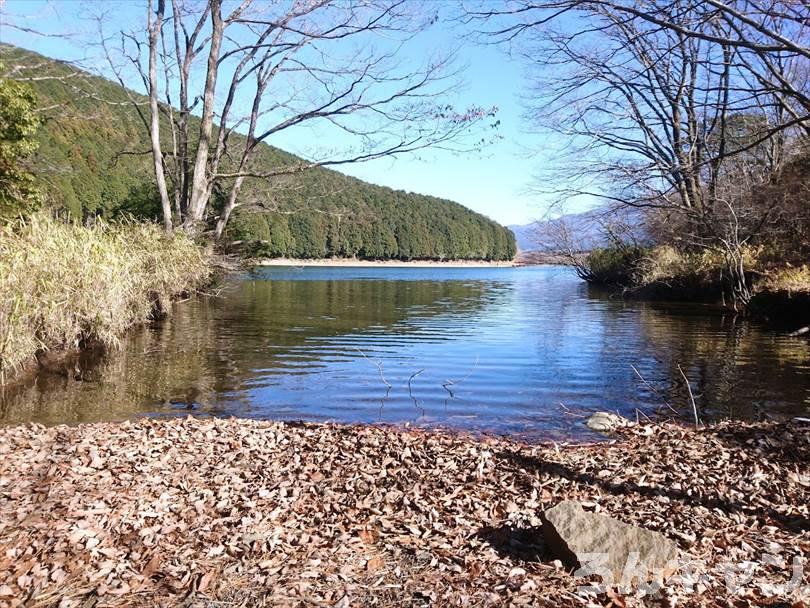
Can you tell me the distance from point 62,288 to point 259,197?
14.1 metres

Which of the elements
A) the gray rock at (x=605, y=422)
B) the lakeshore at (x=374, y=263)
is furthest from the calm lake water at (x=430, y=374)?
the lakeshore at (x=374, y=263)

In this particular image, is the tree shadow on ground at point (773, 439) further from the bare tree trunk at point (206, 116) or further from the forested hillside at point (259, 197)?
the bare tree trunk at point (206, 116)

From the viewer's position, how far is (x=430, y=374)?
10953 mm

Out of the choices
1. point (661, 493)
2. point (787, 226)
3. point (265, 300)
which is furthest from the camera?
point (265, 300)

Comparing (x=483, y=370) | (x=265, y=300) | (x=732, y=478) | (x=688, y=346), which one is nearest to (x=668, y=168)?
(x=732, y=478)

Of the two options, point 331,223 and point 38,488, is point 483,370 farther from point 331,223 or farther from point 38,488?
point 331,223

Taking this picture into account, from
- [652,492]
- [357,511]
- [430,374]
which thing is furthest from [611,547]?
[430,374]

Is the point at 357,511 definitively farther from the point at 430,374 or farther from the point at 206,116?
the point at 206,116

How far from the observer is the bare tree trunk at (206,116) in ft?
64.3

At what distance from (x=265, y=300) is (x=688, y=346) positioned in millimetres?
20595

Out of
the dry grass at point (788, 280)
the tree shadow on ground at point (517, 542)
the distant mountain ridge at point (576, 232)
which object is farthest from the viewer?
the distant mountain ridge at point (576, 232)

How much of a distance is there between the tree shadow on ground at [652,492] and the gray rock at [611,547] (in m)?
1.08

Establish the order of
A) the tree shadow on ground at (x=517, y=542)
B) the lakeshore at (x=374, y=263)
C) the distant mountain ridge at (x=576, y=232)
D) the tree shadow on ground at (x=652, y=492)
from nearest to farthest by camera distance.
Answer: the tree shadow on ground at (x=517, y=542), the tree shadow on ground at (x=652, y=492), the distant mountain ridge at (x=576, y=232), the lakeshore at (x=374, y=263)

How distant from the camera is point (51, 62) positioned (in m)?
16.1
